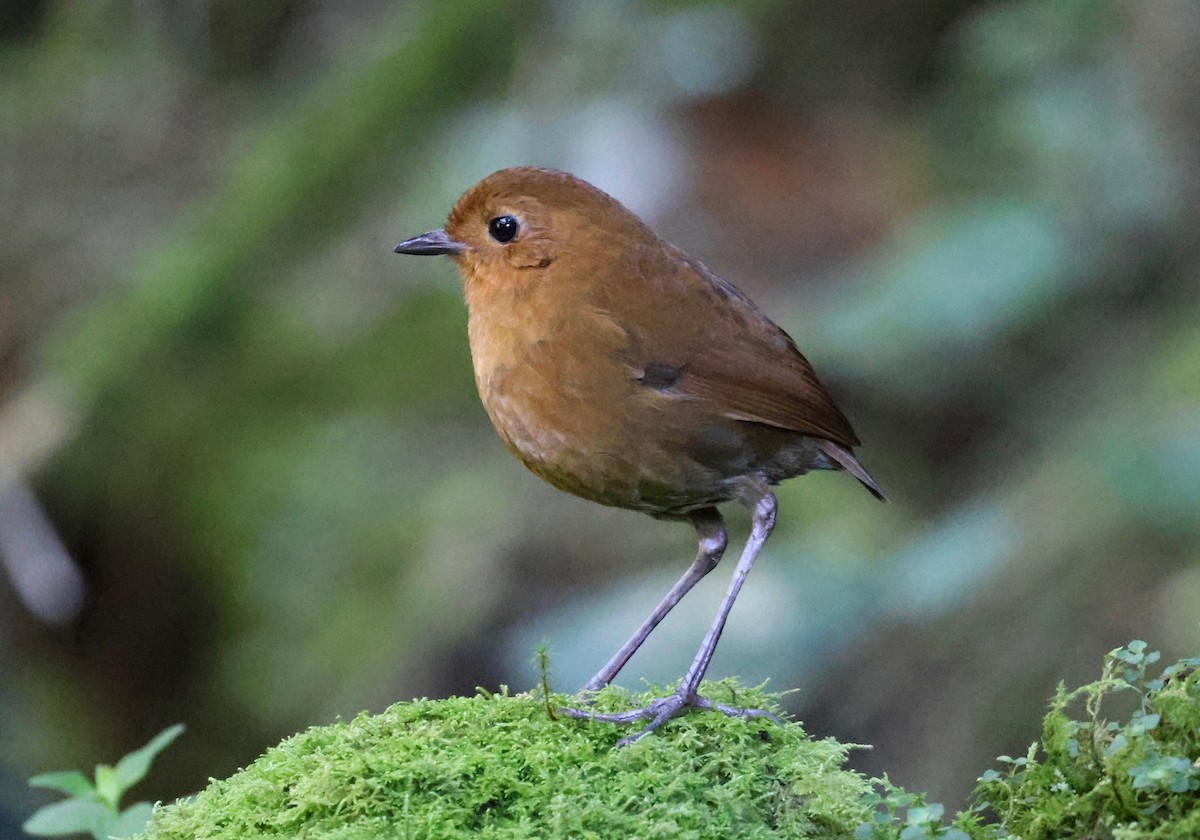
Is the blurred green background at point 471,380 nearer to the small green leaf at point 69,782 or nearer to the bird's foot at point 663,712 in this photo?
the bird's foot at point 663,712

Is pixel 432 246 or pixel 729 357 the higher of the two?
pixel 432 246

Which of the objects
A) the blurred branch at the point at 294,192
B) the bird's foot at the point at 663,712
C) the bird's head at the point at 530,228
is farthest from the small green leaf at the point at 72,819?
the blurred branch at the point at 294,192

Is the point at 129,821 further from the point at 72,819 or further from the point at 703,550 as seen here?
the point at 703,550

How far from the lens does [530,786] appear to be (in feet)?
7.34

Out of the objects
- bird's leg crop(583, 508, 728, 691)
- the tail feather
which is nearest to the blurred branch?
bird's leg crop(583, 508, 728, 691)

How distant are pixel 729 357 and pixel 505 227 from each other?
65 centimetres

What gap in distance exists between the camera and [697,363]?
303 centimetres

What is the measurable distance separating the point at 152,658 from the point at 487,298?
154 inches

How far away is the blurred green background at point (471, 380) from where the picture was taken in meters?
4.12

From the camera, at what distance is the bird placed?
2914mm

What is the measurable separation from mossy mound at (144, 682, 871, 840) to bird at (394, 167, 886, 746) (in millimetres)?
319

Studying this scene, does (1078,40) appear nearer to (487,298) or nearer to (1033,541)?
(1033,541)

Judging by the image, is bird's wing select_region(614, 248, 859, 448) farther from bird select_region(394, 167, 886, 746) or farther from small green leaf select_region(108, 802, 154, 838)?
small green leaf select_region(108, 802, 154, 838)

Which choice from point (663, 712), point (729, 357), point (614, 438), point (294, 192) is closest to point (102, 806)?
point (663, 712)
